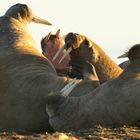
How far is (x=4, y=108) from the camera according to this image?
8375mm

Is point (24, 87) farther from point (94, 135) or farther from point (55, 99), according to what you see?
point (94, 135)

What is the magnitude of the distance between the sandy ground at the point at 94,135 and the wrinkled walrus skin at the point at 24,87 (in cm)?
144

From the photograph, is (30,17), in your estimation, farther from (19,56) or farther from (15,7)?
(19,56)

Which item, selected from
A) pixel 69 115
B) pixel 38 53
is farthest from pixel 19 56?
pixel 69 115

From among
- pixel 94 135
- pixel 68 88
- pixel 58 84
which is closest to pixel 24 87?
pixel 58 84

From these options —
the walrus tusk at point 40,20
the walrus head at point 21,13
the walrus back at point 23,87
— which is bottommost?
the walrus back at point 23,87

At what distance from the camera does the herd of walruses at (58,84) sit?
705 centimetres

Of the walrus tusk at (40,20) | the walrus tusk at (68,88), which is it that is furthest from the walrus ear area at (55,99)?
the walrus tusk at (40,20)

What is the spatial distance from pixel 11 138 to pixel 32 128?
90.0 inches

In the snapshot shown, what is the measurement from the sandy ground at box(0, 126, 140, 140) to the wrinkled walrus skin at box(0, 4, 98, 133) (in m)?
1.44

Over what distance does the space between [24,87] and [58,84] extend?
1.72ft

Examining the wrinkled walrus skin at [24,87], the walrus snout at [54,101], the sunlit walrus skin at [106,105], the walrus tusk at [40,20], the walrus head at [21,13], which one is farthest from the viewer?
the walrus tusk at [40,20]

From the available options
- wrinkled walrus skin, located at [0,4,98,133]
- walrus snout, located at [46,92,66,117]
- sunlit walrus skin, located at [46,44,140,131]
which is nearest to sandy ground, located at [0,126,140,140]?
sunlit walrus skin, located at [46,44,140,131]

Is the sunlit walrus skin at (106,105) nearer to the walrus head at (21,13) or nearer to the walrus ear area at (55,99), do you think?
the walrus ear area at (55,99)
